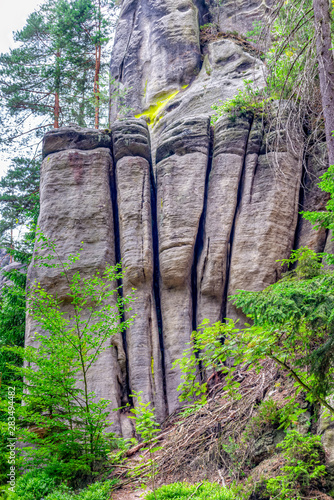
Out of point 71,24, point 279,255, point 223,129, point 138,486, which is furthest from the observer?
point 71,24

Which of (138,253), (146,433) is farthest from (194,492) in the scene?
(138,253)

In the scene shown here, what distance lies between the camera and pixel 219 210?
1067cm

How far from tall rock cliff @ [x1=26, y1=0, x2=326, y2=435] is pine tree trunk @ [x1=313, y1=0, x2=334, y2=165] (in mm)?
2335

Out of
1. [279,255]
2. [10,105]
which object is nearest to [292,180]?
[279,255]

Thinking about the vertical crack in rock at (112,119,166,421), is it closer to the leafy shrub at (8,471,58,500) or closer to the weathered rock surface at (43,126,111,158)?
the weathered rock surface at (43,126,111,158)

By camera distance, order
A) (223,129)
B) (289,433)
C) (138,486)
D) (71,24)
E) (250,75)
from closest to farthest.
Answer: (289,433)
(138,486)
(223,129)
(250,75)
(71,24)

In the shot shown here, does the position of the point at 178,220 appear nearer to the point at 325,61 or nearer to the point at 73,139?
the point at 73,139

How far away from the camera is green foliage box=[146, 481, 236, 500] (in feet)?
17.5

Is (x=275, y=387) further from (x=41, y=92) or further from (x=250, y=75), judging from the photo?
(x=41, y=92)

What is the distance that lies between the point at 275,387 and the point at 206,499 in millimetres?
2392

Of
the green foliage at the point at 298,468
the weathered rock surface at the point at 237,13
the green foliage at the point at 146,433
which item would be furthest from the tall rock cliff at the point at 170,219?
the weathered rock surface at the point at 237,13

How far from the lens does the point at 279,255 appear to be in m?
9.96

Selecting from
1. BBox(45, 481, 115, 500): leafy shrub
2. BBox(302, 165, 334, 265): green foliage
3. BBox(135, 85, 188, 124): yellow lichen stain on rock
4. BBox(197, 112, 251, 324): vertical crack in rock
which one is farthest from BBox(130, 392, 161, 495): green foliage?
BBox(135, 85, 188, 124): yellow lichen stain on rock

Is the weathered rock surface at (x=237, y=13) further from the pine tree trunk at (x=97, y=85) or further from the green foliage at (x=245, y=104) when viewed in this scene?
the green foliage at (x=245, y=104)
